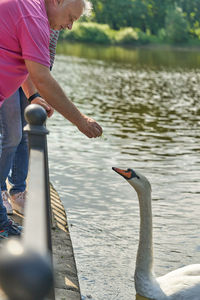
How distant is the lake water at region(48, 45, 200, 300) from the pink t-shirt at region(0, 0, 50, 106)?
1.80 metres

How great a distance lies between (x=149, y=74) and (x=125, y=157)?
2354 centimetres

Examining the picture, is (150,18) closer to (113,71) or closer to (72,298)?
(113,71)

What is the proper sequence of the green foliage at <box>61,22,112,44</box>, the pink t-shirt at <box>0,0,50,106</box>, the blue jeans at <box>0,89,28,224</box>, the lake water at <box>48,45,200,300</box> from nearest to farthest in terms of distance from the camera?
the pink t-shirt at <box>0,0,50,106</box>, the blue jeans at <box>0,89,28,224</box>, the lake water at <box>48,45,200,300</box>, the green foliage at <box>61,22,112,44</box>

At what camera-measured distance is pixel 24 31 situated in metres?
3.04

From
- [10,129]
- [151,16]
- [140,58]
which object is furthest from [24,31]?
[151,16]

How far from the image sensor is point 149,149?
11.6 m

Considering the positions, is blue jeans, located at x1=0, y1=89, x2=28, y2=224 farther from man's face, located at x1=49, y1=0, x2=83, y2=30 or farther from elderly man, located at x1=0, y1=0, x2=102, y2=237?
man's face, located at x1=49, y1=0, x2=83, y2=30

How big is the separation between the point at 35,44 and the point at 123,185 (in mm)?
5514

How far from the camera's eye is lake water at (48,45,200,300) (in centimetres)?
547

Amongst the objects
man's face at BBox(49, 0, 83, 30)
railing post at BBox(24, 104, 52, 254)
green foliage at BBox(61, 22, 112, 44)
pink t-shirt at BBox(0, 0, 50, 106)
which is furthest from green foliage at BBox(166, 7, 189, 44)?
railing post at BBox(24, 104, 52, 254)

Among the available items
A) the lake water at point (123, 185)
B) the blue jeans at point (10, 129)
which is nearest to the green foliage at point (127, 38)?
the lake water at point (123, 185)

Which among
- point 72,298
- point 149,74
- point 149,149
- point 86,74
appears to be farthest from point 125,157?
point 149,74

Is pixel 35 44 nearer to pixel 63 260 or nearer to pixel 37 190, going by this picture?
pixel 37 190

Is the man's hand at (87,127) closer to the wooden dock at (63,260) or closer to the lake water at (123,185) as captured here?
the wooden dock at (63,260)
